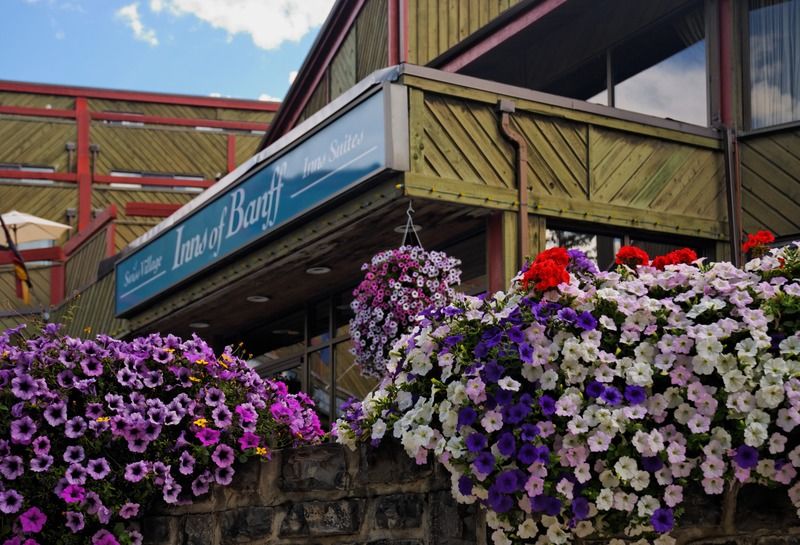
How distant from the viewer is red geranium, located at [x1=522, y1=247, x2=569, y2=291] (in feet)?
19.0

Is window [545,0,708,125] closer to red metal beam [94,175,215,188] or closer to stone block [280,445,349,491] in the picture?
stone block [280,445,349,491]

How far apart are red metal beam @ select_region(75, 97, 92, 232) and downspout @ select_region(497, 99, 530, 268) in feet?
63.5

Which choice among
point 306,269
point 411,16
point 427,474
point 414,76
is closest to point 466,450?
point 427,474

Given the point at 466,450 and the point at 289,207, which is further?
the point at 289,207

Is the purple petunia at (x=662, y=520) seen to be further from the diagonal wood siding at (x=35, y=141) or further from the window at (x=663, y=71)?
the diagonal wood siding at (x=35, y=141)

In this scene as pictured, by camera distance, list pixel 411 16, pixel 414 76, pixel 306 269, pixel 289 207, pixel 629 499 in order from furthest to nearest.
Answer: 1. pixel 411 16
2. pixel 306 269
3. pixel 289 207
4. pixel 414 76
5. pixel 629 499

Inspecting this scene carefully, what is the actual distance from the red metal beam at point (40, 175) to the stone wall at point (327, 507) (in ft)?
76.0

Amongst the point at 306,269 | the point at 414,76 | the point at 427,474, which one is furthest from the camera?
the point at 306,269

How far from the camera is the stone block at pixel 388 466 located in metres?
6.23

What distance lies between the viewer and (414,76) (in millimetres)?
10305

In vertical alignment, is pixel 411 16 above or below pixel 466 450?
above

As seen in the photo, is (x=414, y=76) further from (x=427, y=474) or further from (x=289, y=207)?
(x=427, y=474)

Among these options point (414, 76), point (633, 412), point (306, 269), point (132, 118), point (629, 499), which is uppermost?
point (132, 118)

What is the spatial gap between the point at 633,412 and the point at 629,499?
1.22 feet
